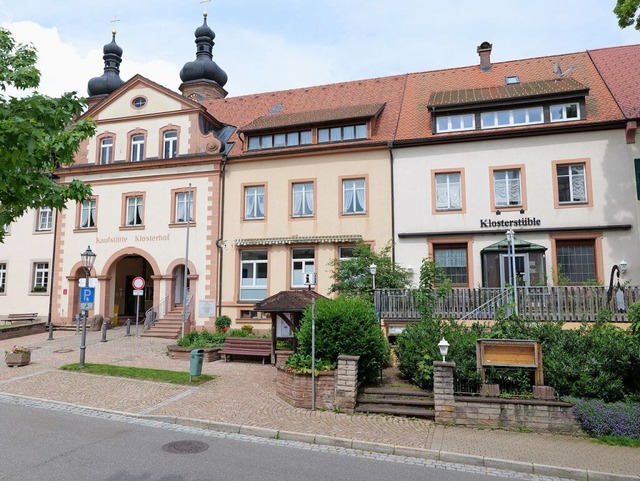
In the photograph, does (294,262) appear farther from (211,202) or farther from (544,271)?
(544,271)

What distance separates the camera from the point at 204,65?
120 ft

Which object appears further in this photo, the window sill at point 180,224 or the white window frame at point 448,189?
the window sill at point 180,224

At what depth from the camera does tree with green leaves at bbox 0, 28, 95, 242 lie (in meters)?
6.12

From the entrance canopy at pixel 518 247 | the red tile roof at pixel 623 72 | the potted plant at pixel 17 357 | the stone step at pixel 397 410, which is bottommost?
the stone step at pixel 397 410

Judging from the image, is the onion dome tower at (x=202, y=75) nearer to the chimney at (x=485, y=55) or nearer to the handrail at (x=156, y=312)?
the handrail at (x=156, y=312)

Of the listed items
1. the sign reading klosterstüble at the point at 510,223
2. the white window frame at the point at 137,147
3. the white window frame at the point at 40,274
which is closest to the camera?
the sign reading klosterstüble at the point at 510,223

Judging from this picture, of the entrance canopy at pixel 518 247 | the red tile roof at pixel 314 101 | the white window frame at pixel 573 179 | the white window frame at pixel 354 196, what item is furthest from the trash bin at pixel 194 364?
the white window frame at pixel 573 179

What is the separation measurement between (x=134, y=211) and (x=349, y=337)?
17564 millimetres

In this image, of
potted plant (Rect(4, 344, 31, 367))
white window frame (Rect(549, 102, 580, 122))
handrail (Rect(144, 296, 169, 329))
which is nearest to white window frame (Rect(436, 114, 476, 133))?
white window frame (Rect(549, 102, 580, 122))

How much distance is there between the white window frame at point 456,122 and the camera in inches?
836

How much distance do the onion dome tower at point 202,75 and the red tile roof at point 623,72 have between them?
24.7 m

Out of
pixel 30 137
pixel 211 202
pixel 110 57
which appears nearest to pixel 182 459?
pixel 30 137

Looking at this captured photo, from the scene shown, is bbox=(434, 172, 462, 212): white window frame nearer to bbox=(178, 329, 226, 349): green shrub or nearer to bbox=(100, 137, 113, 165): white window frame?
bbox=(178, 329, 226, 349): green shrub

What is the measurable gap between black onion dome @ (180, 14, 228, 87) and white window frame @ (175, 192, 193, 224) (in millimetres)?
15569
